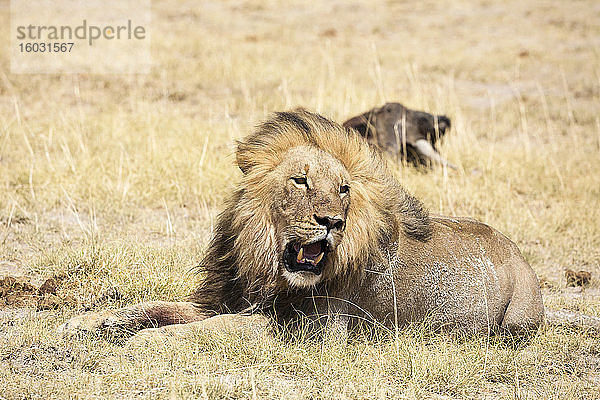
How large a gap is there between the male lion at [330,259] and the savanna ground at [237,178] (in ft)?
0.58

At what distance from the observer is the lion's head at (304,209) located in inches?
142

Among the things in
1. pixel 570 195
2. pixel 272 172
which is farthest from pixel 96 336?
pixel 570 195

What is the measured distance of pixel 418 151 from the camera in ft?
29.7

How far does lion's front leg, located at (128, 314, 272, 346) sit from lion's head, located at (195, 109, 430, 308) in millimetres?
130

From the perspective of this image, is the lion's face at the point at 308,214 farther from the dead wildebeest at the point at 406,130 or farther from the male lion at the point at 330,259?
the dead wildebeest at the point at 406,130

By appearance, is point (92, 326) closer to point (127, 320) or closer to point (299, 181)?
point (127, 320)

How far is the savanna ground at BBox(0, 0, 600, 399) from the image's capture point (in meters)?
3.65

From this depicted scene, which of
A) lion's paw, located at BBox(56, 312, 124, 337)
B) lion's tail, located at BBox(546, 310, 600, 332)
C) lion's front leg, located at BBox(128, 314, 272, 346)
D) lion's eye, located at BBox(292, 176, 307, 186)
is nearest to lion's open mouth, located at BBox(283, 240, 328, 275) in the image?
lion's eye, located at BBox(292, 176, 307, 186)

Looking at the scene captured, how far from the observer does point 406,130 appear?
360 inches

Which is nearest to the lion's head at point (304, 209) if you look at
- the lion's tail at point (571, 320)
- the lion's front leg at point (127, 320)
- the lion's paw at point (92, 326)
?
the lion's front leg at point (127, 320)

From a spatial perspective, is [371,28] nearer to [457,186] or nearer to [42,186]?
[457,186]
